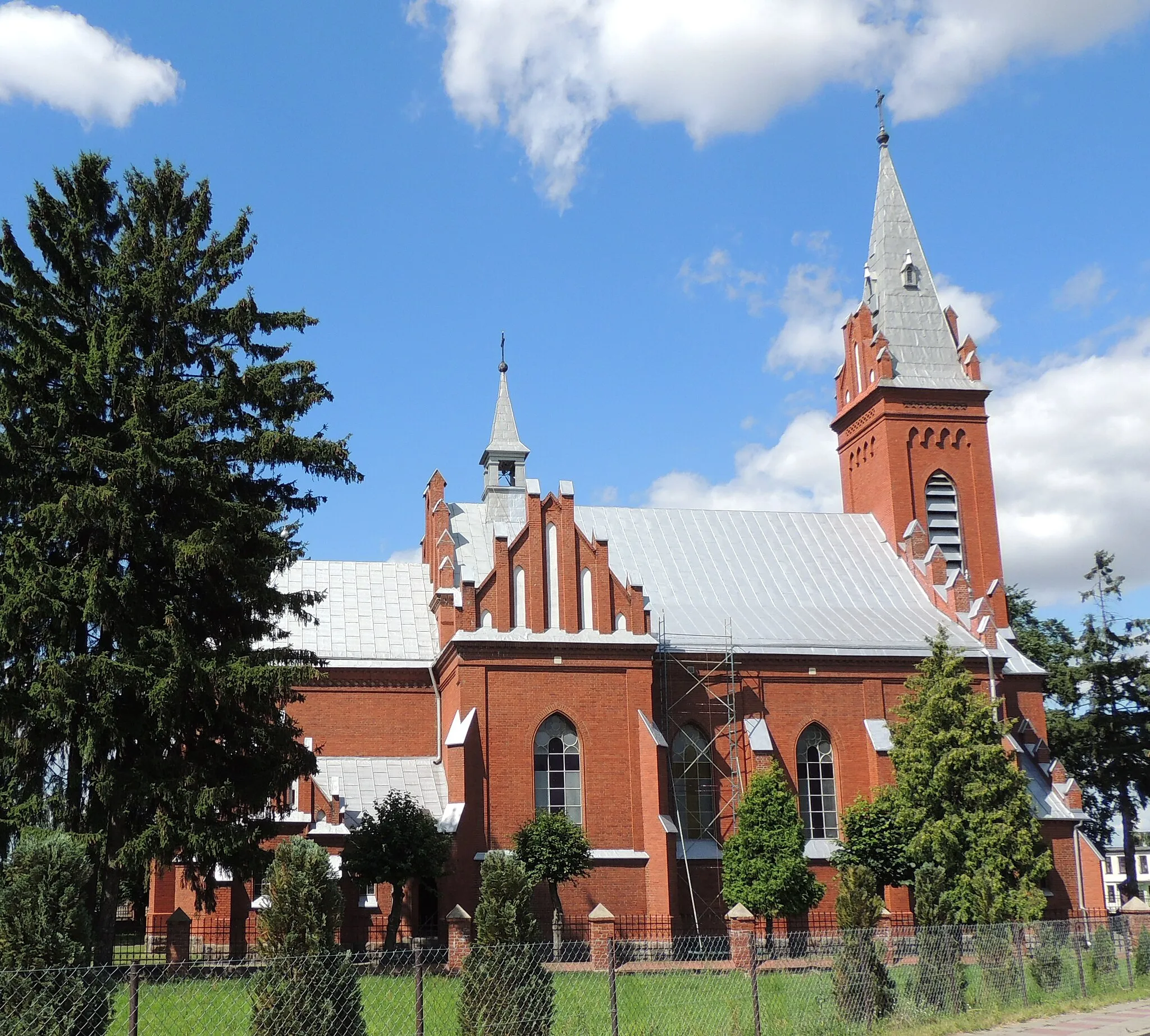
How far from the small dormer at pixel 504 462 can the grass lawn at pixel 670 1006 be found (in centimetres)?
2164

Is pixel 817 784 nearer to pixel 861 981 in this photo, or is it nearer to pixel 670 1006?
pixel 670 1006

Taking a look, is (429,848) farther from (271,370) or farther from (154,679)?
(271,370)

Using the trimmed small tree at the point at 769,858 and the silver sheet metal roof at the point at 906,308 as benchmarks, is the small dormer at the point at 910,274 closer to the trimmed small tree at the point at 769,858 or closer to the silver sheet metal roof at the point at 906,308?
the silver sheet metal roof at the point at 906,308

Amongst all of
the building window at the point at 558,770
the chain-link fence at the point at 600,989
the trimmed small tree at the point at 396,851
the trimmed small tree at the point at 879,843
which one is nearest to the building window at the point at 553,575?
the building window at the point at 558,770

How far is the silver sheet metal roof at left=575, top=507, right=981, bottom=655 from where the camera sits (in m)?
37.0

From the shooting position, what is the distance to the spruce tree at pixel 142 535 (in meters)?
21.9

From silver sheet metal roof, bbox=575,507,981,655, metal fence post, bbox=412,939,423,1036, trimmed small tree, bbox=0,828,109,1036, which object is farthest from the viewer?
silver sheet metal roof, bbox=575,507,981,655

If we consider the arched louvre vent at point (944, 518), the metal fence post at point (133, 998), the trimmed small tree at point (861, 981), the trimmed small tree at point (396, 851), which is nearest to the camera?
the metal fence post at point (133, 998)

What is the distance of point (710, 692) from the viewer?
35656 mm

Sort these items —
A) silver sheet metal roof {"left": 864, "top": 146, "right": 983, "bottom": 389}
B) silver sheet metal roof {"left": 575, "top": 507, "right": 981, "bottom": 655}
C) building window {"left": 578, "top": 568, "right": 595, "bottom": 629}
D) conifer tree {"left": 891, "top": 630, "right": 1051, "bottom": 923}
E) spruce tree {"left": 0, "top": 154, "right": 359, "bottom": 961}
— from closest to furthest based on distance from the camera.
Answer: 1. spruce tree {"left": 0, "top": 154, "right": 359, "bottom": 961}
2. conifer tree {"left": 891, "top": 630, "right": 1051, "bottom": 923}
3. building window {"left": 578, "top": 568, "right": 595, "bottom": 629}
4. silver sheet metal roof {"left": 575, "top": 507, "right": 981, "bottom": 655}
5. silver sheet metal roof {"left": 864, "top": 146, "right": 983, "bottom": 389}

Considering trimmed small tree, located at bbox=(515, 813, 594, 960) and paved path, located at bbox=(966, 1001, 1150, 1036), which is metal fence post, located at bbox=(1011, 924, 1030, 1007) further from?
trimmed small tree, located at bbox=(515, 813, 594, 960)

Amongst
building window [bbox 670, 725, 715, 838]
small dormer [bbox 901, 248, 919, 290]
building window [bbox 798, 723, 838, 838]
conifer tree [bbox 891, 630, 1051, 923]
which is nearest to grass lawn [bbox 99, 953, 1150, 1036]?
conifer tree [bbox 891, 630, 1051, 923]

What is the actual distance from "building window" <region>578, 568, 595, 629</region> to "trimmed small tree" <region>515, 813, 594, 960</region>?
5646 mm

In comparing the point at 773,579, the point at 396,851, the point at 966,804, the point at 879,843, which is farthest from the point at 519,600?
the point at 966,804
